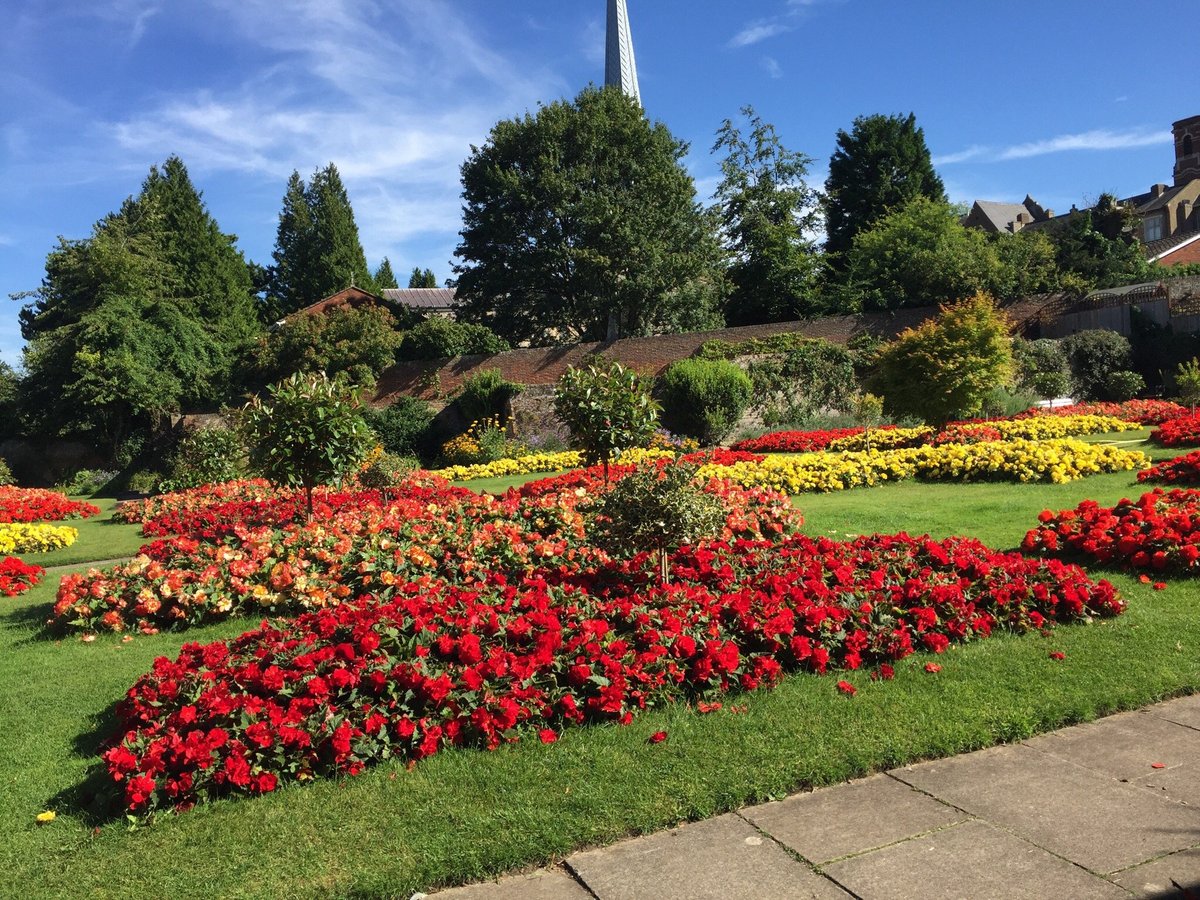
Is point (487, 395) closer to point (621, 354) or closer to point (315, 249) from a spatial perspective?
point (621, 354)

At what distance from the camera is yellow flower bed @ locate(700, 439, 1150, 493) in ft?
35.4

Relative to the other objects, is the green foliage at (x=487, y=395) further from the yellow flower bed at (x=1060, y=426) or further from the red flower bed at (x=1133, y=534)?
the red flower bed at (x=1133, y=534)

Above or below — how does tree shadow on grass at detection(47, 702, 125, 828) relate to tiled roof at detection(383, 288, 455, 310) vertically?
below

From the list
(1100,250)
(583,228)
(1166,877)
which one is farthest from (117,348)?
(1100,250)

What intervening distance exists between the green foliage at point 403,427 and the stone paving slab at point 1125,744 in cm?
2030

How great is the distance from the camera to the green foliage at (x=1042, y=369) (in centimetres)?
2181

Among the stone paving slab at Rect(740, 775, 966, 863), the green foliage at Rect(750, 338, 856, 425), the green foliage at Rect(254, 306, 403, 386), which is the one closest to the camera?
the stone paving slab at Rect(740, 775, 966, 863)

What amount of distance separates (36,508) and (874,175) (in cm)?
3365

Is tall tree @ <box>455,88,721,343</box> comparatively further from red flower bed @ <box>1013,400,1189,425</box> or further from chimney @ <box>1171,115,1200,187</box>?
chimney @ <box>1171,115,1200,187</box>

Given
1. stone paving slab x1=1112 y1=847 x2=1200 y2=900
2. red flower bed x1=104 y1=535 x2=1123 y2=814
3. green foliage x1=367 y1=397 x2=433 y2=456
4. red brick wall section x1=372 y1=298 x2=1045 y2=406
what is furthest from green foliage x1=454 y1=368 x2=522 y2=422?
stone paving slab x1=1112 y1=847 x2=1200 y2=900

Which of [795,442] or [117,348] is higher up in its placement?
[117,348]

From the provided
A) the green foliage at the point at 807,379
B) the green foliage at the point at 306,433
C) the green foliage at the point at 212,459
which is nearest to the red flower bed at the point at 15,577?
the green foliage at the point at 306,433

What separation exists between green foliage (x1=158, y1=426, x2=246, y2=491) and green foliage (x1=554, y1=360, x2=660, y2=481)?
9.41 meters

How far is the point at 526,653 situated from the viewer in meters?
4.44
